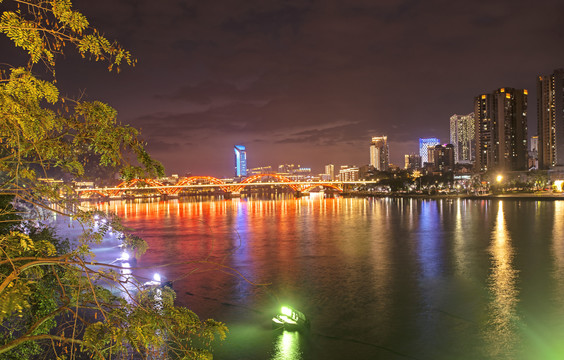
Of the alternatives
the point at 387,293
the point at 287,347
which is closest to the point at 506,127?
the point at 387,293

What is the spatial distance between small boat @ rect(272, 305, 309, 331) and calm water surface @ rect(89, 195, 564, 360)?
0.31 m

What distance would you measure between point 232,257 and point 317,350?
13.8 metres

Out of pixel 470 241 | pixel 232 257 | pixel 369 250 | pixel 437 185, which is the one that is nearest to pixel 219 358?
pixel 232 257

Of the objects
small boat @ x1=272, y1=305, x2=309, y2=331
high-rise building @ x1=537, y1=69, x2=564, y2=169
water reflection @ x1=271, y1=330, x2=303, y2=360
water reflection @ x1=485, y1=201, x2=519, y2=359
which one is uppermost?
high-rise building @ x1=537, y1=69, x2=564, y2=169

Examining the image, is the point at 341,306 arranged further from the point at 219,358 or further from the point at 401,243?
the point at 401,243

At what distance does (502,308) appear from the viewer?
13484 mm

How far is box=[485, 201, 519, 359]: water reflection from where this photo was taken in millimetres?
10578

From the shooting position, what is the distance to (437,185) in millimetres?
116562

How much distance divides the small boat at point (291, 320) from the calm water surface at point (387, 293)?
306mm

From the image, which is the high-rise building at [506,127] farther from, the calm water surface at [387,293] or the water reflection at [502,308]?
the water reflection at [502,308]

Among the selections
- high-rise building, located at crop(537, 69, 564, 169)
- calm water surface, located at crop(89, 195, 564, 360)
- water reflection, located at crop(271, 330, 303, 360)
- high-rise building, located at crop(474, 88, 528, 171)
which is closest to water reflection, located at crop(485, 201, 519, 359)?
calm water surface, located at crop(89, 195, 564, 360)

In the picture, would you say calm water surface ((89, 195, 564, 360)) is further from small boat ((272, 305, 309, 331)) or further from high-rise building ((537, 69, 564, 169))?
high-rise building ((537, 69, 564, 169))

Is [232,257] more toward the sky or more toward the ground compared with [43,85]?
more toward the ground

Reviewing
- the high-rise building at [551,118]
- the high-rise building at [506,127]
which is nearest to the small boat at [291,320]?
the high-rise building at [551,118]
